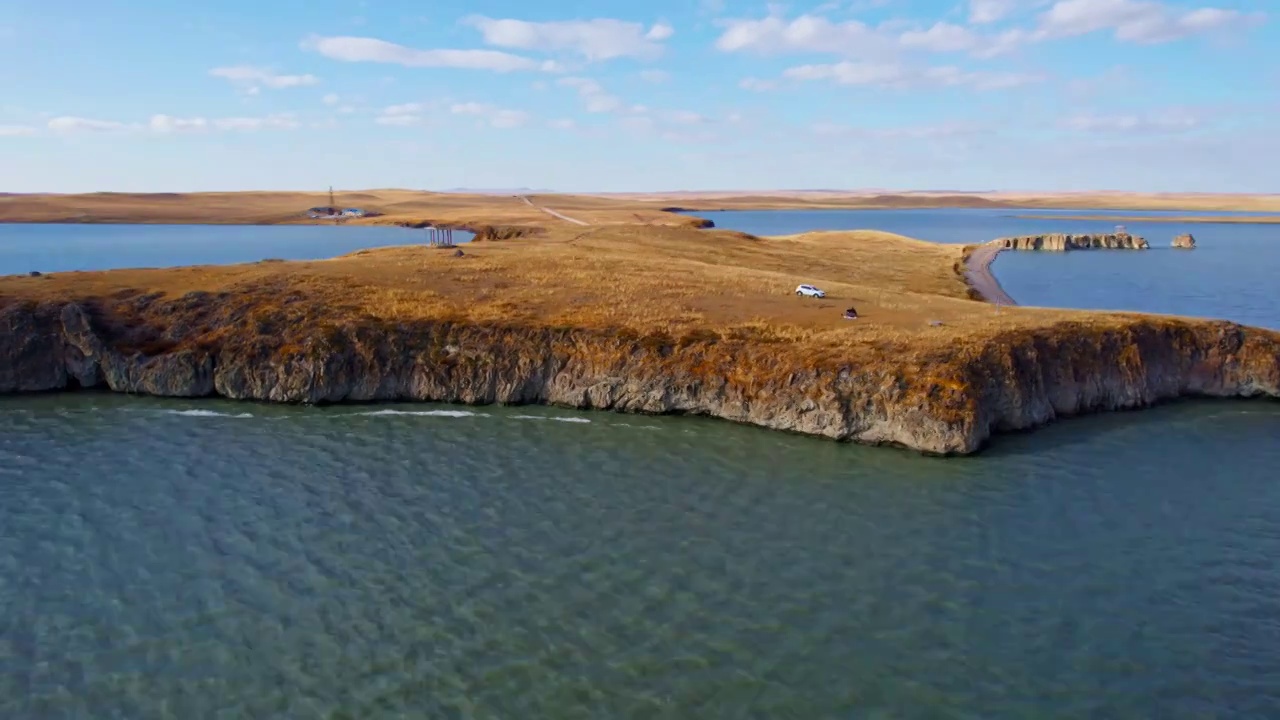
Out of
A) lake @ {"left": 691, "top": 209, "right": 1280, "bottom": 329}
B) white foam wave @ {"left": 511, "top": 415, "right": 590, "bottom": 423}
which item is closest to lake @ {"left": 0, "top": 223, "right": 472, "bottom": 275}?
white foam wave @ {"left": 511, "top": 415, "right": 590, "bottom": 423}

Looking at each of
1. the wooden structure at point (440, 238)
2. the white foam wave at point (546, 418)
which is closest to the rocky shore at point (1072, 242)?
the wooden structure at point (440, 238)

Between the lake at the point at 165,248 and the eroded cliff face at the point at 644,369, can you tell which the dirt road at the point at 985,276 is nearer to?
the eroded cliff face at the point at 644,369

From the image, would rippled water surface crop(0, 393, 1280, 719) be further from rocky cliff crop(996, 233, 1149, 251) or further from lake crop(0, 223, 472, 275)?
rocky cliff crop(996, 233, 1149, 251)

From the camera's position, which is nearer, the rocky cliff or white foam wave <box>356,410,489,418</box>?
white foam wave <box>356,410,489,418</box>

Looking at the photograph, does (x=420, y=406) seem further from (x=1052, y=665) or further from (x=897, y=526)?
(x=1052, y=665)

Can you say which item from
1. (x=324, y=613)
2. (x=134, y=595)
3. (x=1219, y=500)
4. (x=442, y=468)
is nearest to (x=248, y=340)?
(x=442, y=468)

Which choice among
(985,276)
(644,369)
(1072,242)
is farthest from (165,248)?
(1072,242)
